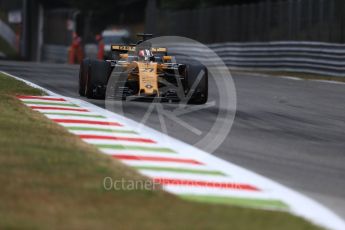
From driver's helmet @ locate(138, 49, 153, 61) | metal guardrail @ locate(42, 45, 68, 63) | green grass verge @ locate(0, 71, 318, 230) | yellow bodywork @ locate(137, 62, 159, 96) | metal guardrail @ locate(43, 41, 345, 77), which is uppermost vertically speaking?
driver's helmet @ locate(138, 49, 153, 61)

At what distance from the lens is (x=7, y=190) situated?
618 cm

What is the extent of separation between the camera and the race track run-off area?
6.48 m

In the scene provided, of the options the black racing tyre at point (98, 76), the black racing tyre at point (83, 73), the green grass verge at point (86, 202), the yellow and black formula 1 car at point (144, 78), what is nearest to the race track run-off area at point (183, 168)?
the green grass verge at point (86, 202)

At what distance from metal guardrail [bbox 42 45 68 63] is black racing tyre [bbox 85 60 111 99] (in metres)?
35.9

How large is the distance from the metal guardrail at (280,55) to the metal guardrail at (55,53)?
15.4 metres

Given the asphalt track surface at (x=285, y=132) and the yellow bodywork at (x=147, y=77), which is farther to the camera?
the yellow bodywork at (x=147, y=77)

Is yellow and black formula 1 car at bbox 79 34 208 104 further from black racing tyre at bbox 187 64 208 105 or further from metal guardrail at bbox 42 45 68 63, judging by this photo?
metal guardrail at bbox 42 45 68 63

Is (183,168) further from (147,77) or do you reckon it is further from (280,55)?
(280,55)

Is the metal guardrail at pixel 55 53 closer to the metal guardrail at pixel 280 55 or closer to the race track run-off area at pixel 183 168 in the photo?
the metal guardrail at pixel 280 55

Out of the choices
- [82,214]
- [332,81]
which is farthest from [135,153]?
[332,81]

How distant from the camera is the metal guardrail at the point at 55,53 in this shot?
5013cm

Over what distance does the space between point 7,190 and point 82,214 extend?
85 cm

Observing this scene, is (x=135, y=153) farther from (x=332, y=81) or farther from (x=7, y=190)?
(x=332, y=81)

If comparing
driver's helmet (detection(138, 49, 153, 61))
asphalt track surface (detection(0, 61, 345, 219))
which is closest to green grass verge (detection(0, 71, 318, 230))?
asphalt track surface (detection(0, 61, 345, 219))
